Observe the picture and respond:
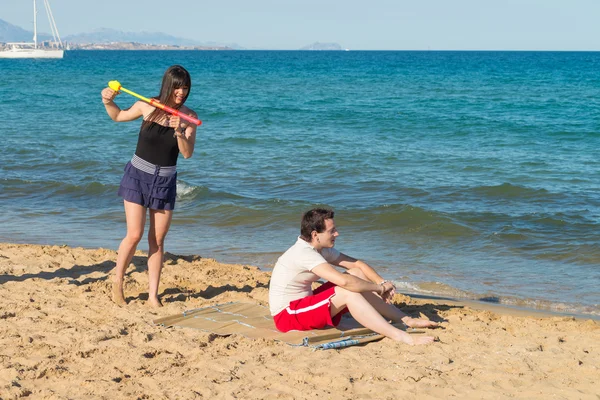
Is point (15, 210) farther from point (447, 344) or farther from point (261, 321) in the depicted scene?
point (447, 344)

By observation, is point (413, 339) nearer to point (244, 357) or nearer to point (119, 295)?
point (244, 357)

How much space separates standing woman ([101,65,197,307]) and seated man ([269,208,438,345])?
973mm

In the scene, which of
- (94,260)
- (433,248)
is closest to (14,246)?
(94,260)

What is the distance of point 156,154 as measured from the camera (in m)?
5.09

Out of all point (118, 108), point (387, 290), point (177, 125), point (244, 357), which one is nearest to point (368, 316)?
point (387, 290)

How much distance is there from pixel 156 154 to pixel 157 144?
7 cm

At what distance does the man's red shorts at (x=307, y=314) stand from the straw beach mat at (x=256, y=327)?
0.15ft

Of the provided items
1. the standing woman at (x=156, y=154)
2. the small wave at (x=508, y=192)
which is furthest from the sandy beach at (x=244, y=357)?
the small wave at (x=508, y=192)

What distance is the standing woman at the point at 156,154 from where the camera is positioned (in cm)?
490

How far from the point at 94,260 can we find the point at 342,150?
9.11 metres

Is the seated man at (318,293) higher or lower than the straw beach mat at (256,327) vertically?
higher

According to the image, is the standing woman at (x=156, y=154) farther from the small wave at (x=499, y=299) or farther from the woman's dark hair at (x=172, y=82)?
the small wave at (x=499, y=299)

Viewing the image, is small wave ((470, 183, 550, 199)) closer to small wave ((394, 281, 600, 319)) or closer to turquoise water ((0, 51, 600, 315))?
turquoise water ((0, 51, 600, 315))

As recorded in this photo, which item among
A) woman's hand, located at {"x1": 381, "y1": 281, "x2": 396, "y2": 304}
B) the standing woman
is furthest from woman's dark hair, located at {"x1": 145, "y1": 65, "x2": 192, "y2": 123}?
woman's hand, located at {"x1": 381, "y1": 281, "x2": 396, "y2": 304}
